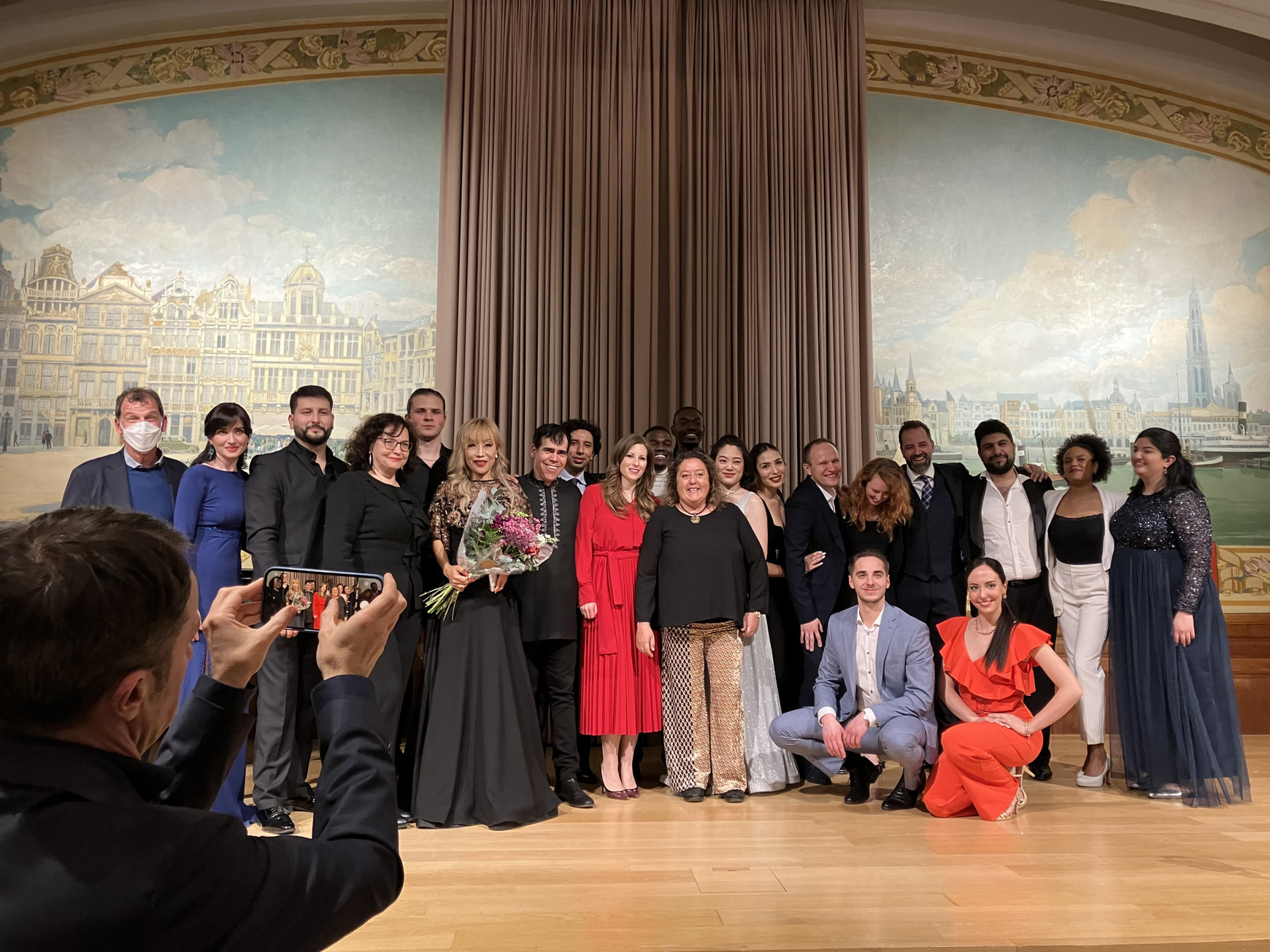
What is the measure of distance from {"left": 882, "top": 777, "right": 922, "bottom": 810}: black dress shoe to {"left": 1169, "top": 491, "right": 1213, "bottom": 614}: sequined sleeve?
4.54 feet

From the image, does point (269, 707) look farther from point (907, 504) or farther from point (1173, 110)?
point (1173, 110)

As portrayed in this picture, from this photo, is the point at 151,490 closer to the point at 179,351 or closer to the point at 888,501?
the point at 179,351

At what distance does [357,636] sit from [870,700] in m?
3.27

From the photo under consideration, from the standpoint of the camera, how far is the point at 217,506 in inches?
140

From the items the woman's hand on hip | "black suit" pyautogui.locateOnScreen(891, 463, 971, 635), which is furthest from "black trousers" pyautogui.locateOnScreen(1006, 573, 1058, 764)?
the woman's hand on hip

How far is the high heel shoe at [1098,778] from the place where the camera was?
4.21 meters

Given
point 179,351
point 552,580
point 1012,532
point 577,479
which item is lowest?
point 552,580

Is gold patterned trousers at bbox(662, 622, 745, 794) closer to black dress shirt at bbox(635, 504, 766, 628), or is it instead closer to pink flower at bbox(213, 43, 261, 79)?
black dress shirt at bbox(635, 504, 766, 628)

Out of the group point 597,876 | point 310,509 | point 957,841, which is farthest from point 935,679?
point 310,509

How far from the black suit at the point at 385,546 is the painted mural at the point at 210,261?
2203mm

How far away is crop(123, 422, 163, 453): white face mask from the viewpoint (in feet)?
11.6

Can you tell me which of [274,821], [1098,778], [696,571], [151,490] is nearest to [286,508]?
[151,490]

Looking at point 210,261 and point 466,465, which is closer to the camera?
point 466,465

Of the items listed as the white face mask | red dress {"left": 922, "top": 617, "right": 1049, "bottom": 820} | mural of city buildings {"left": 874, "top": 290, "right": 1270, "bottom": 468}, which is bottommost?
red dress {"left": 922, "top": 617, "right": 1049, "bottom": 820}
